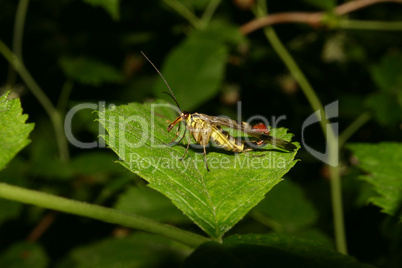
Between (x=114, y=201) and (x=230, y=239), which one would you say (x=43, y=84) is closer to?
(x=114, y=201)

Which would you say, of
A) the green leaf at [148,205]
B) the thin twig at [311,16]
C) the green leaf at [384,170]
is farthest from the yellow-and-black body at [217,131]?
the thin twig at [311,16]

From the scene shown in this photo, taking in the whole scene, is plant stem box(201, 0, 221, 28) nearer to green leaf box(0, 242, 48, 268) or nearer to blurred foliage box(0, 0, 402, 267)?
blurred foliage box(0, 0, 402, 267)

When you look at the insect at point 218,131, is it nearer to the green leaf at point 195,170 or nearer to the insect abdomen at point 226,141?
the insect abdomen at point 226,141

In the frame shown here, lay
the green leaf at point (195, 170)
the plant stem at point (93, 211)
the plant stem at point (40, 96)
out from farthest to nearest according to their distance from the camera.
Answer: the plant stem at point (40, 96)
the green leaf at point (195, 170)
the plant stem at point (93, 211)

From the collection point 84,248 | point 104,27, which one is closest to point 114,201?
point 84,248

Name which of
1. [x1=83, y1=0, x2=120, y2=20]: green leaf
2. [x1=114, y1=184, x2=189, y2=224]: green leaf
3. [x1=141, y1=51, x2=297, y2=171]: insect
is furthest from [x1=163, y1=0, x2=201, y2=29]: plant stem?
[x1=141, y1=51, x2=297, y2=171]: insect

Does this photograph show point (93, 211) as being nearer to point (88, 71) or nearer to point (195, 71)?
point (195, 71)
